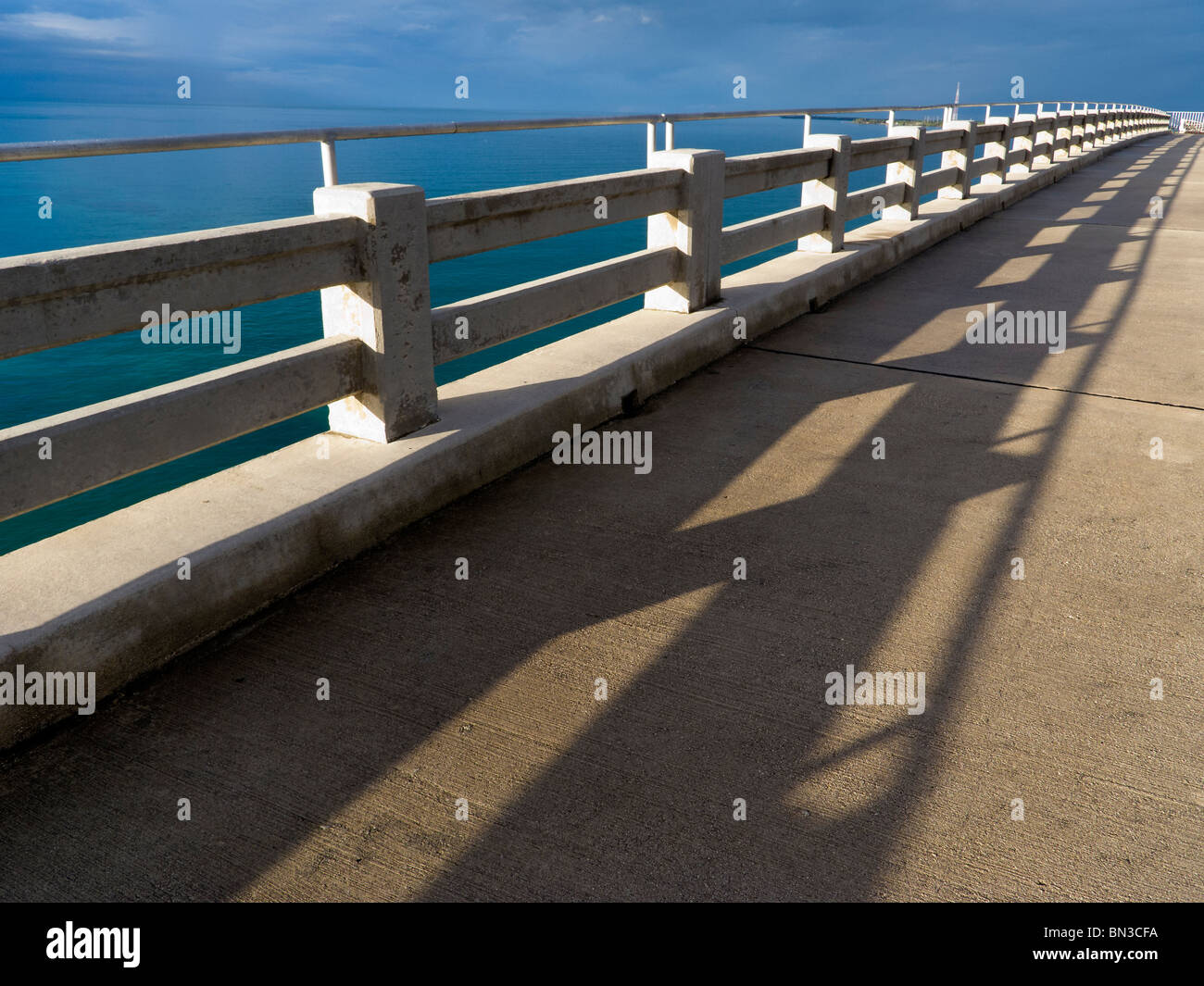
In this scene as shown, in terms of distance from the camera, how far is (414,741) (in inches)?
118

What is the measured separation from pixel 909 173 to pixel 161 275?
10.2 m

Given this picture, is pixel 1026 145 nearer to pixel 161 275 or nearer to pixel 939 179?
pixel 939 179

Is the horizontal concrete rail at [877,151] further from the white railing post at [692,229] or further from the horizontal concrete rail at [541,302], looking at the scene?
the horizontal concrete rail at [541,302]

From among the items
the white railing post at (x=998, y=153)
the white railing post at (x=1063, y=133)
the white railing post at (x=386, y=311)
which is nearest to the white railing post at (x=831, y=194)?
the white railing post at (x=386, y=311)

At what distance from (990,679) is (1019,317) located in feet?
19.2

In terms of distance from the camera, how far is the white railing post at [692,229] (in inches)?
260

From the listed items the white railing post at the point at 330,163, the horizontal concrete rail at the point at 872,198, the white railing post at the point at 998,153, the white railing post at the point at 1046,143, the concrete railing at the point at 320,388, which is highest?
the white railing post at the point at 1046,143

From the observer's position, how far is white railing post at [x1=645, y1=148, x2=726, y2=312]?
6609 mm

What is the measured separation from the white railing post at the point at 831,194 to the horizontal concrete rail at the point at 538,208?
316cm

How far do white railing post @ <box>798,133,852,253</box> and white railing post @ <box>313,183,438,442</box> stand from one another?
5.60 metres

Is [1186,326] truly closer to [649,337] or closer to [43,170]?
[649,337]

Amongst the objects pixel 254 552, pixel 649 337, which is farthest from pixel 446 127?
pixel 254 552

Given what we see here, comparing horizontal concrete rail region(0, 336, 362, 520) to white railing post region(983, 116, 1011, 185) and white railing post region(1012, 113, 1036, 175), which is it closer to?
white railing post region(983, 116, 1011, 185)
